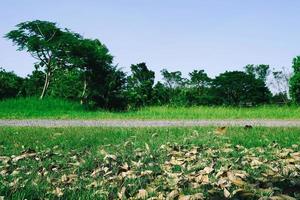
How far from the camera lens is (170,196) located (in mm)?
3717

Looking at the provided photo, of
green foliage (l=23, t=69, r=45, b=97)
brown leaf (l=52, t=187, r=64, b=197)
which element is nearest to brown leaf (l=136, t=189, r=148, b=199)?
brown leaf (l=52, t=187, r=64, b=197)

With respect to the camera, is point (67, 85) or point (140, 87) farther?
point (140, 87)

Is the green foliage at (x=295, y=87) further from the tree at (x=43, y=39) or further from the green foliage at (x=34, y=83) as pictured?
the green foliage at (x=34, y=83)

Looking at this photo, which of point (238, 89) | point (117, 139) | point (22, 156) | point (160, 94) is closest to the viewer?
point (22, 156)

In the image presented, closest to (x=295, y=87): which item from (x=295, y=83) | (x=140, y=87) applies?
(x=295, y=83)

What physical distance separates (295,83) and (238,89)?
27.2 metres

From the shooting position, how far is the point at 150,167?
5.05 m

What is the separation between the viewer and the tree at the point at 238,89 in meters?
47.6

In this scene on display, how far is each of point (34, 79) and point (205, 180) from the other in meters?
32.5

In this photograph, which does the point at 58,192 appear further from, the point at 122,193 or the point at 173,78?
the point at 173,78

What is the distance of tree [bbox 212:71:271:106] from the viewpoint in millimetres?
47644

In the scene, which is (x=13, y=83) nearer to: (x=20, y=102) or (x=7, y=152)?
(x=20, y=102)

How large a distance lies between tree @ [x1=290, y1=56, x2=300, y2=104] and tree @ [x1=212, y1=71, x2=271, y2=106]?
75.5 ft

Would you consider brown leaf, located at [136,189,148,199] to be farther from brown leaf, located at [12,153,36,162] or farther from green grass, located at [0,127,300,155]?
green grass, located at [0,127,300,155]
